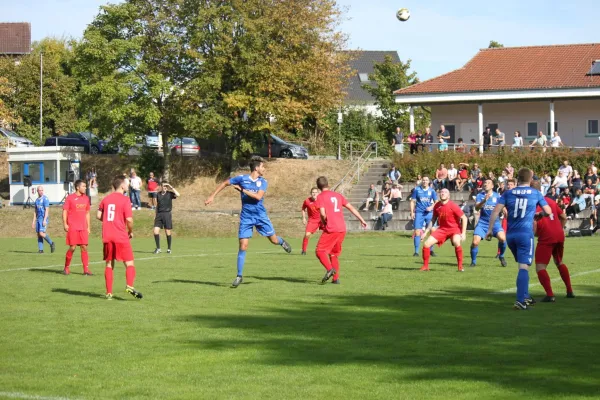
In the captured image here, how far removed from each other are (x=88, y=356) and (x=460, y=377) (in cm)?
385

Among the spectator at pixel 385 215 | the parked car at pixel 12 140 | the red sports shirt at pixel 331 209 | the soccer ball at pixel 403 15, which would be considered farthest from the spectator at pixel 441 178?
the parked car at pixel 12 140

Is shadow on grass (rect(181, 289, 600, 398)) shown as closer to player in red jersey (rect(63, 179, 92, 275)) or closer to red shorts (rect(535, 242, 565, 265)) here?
red shorts (rect(535, 242, 565, 265))

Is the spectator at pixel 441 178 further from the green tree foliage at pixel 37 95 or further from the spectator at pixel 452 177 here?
the green tree foliage at pixel 37 95

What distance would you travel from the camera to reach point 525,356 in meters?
9.16

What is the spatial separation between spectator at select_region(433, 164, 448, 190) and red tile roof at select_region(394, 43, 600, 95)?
1218 cm

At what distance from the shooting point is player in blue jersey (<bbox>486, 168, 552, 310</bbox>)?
12414mm

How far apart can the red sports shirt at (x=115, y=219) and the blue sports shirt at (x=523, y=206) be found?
18.7 feet

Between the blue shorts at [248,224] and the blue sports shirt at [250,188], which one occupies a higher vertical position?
the blue sports shirt at [250,188]

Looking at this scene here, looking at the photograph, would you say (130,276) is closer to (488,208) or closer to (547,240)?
(547,240)

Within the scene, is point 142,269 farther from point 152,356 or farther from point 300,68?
point 300,68

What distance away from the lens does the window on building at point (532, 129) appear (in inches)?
2052

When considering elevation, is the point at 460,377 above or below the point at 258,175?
below

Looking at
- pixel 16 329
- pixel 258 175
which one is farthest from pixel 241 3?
pixel 16 329

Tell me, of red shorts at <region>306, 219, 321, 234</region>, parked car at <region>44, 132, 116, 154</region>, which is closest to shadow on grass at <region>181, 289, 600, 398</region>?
red shorts at <region>306, 219, 321, 234</region>
